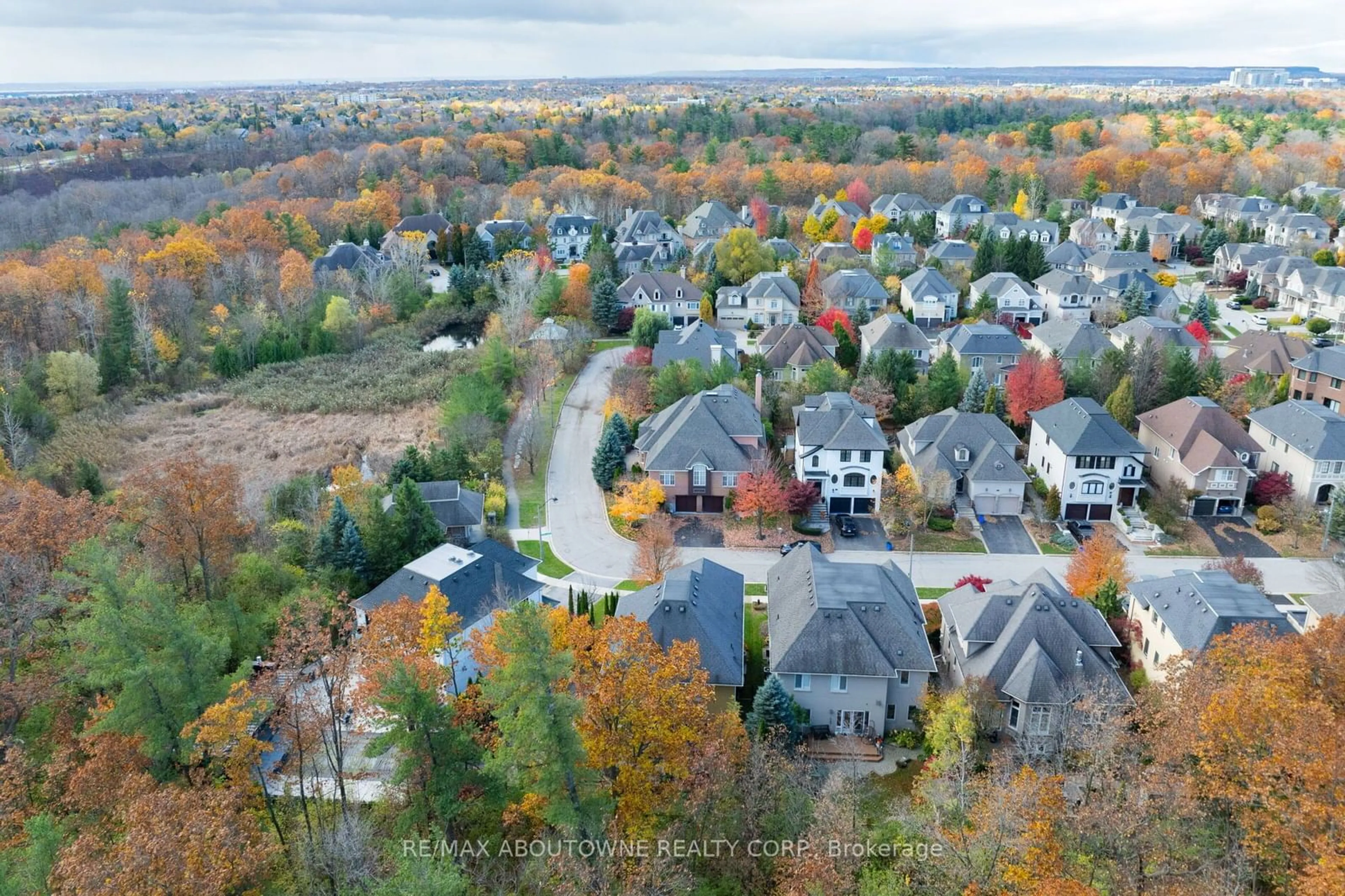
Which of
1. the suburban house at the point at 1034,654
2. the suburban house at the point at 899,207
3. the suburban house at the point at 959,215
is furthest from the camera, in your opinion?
the suburban house at the point at 899,207

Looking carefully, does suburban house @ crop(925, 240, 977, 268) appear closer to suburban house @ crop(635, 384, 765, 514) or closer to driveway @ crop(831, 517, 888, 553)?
suburban house @ crop(635, 384, 765, 514)

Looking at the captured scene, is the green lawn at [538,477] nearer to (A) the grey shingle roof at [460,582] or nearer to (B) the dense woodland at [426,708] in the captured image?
(B) the dense woodland at [426,708]

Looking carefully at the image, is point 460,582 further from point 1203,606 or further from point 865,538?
point 1203,606

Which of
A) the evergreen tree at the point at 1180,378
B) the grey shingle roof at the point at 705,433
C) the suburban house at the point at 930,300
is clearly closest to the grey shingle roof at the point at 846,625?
the grey shingle roof at the point at 705,433

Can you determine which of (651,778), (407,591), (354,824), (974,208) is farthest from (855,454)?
(974,208)

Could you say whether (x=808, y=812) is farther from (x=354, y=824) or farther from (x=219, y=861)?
(x=219, y=861)
